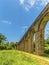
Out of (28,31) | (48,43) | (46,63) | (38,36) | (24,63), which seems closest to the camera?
(24,63)

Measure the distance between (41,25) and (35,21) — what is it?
4.59 feet

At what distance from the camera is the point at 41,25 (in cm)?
2419

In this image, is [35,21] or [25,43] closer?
[35,21]

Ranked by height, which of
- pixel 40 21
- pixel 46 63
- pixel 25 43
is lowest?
pixel 46 63

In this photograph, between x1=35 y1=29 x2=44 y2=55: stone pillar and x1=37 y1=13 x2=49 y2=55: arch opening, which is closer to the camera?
x1=37 y1=13 x2=49 y2=55: arch opening

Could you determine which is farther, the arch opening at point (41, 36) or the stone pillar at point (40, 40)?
the stone pillar at point (40, 40)

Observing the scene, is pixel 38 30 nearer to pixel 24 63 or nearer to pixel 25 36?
pixel 25 36

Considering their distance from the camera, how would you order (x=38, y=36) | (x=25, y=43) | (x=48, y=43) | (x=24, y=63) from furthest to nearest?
(x=48, y=43) < (x=25, y=43) < (x=38, y=36) < (x=24, y=63)

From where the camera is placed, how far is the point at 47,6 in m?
22.8

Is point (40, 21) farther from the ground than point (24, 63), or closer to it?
farther from the ground

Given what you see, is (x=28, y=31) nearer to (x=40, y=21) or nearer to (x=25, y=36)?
(x=25, y=36)

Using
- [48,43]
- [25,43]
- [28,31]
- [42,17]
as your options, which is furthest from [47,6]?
[48,43]

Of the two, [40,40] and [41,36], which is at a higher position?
[41,36]

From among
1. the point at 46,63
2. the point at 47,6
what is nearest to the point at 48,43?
the point at 47,6
